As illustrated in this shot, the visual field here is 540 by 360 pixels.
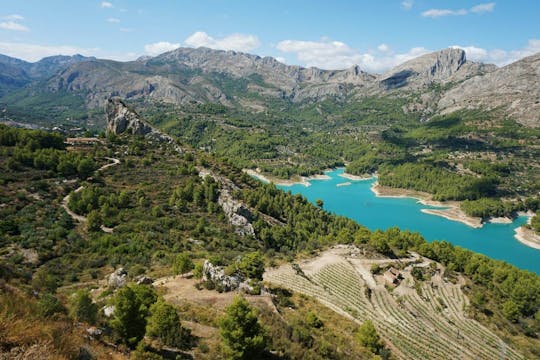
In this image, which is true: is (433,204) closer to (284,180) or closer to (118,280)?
(284,180)

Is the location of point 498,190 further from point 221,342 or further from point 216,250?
point 221,342

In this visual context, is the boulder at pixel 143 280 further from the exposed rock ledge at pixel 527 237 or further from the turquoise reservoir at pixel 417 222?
the exposed rock ledge at pixel 527 237

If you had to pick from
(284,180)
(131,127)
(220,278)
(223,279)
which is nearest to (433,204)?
(284,180)

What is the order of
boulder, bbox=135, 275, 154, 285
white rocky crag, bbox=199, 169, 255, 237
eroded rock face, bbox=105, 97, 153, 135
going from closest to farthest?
boulder, bbox=135, 275, 154, 285 → white rocky crag, bbox=199, 169, 255, 237 → eroded rock face, bbox=105, 97, 153, 135

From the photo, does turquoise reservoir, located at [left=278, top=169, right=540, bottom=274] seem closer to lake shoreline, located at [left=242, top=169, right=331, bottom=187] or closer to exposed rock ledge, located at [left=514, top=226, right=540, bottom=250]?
exposed rock ledge, located at [left=514, top=226, right=540, bottom=250]

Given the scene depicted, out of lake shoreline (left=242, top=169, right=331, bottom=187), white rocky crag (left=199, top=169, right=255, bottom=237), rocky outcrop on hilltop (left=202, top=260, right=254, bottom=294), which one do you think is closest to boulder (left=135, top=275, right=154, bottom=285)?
rocky outcrop on hilltop (left=202, top=260, right=254, bottom=294)

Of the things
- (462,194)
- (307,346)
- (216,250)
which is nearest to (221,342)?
(307,346)
